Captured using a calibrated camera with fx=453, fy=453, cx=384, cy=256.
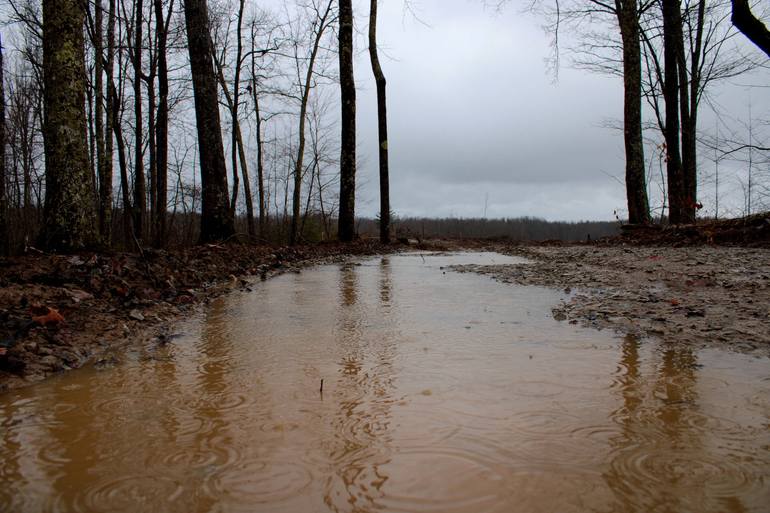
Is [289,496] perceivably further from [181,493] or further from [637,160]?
[637,160]

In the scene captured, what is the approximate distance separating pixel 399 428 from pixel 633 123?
36.7 ft

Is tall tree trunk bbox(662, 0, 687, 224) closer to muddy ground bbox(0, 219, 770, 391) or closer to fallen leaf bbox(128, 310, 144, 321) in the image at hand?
muddy ground bbox(0, 219, 770, 391)

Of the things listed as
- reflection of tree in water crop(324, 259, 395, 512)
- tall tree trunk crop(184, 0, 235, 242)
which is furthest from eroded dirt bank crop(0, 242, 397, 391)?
tall tree trunk crop(184, 0, 235, 242)

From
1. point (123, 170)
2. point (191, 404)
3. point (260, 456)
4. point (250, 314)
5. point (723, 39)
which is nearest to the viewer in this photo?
point (260, 456)

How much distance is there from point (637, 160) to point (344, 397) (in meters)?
10.7

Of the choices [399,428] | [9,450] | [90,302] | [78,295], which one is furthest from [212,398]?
[78,295]

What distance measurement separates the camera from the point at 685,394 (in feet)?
4.98

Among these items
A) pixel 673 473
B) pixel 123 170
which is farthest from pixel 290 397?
pixel 123 170

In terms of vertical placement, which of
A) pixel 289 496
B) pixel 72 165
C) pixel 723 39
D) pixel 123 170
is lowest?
pixel 289 496

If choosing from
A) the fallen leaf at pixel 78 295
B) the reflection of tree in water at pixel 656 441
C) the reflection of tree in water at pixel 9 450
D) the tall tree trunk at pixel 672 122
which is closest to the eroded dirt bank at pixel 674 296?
the reflection of tree in water at pixel 656 441

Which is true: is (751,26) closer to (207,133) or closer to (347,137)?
(207,133)

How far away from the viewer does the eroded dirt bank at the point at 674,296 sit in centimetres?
233

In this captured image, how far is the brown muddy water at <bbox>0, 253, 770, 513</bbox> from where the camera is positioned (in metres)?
0.98

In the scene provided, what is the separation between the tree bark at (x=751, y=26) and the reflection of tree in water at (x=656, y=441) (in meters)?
4.25
